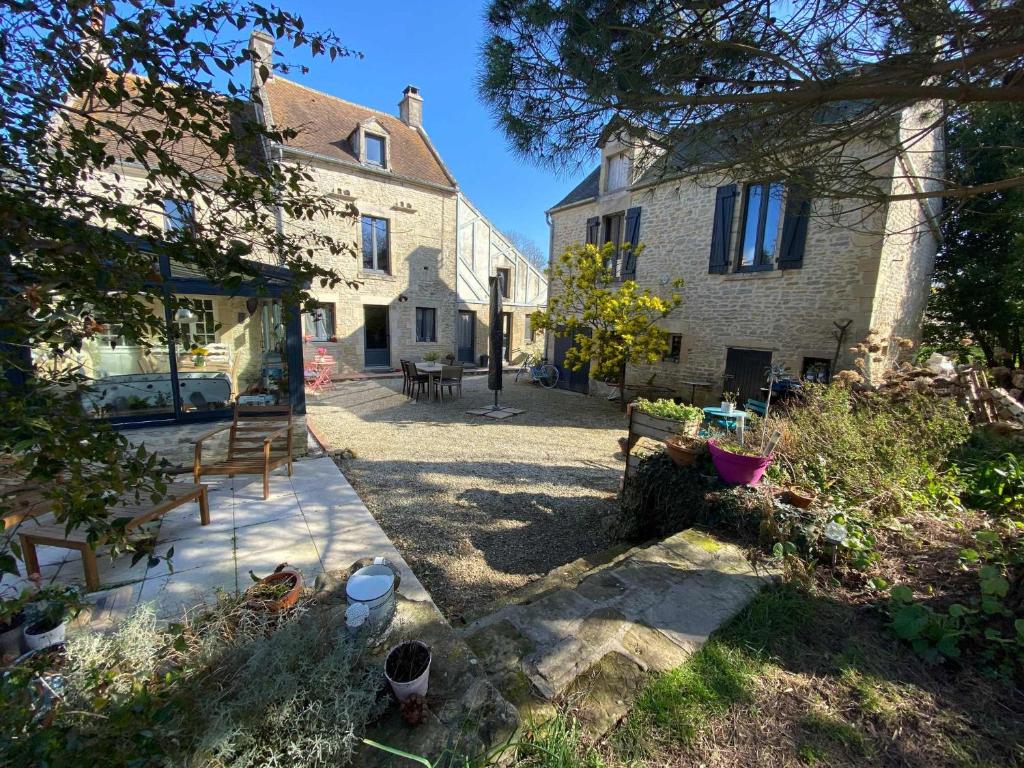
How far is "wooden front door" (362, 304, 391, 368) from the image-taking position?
13828 millimetres

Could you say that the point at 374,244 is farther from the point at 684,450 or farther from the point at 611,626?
the point at 611,626

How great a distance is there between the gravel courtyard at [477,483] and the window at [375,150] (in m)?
8.51

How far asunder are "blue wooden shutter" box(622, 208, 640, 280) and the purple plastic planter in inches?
311

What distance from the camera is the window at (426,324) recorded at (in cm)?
1472

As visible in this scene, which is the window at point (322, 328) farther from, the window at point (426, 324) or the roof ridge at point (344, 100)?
the roof ridge at point (344, 100)

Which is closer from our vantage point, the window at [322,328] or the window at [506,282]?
the window at [322,328]

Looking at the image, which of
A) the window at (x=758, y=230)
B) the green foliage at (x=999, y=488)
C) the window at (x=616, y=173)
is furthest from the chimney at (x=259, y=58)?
the window at (x=758, y=230)

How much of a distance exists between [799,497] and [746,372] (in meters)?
6.25

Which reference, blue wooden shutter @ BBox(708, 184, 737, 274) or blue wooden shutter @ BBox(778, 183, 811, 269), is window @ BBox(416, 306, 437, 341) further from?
blue wooden shutter @ BBox(778, 183, 811, 269)

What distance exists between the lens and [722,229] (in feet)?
27.7

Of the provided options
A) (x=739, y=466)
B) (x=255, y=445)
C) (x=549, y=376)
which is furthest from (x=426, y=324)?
(x=739, y=466)

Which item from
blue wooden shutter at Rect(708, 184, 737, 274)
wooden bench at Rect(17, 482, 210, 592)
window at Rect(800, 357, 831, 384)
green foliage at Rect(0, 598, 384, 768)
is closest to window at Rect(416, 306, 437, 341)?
blue wooden shutter at Rect(708, 184, 737, 274)

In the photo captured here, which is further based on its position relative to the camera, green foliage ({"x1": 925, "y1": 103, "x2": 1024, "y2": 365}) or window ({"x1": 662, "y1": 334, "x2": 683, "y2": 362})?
window ({"x1": 662, "y1": 334, "x2": 683, "y2": 362})

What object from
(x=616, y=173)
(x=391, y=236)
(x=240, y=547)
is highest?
(x=616, y=173)
